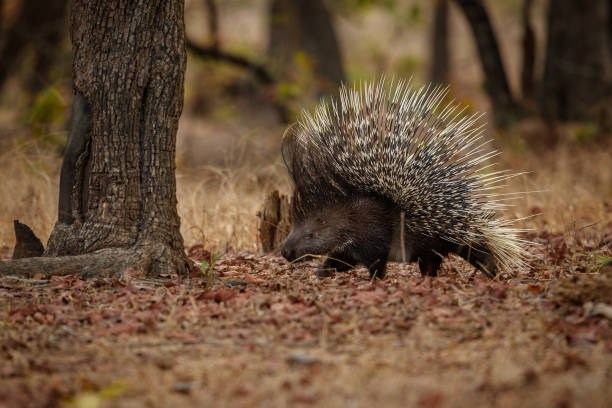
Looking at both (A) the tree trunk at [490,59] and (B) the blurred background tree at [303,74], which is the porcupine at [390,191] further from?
(A) the tree trunk at [490,59]

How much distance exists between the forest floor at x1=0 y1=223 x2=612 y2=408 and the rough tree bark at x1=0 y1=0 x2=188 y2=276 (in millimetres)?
316

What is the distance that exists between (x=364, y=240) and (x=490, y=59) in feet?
26.6

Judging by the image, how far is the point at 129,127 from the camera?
4.59 metres

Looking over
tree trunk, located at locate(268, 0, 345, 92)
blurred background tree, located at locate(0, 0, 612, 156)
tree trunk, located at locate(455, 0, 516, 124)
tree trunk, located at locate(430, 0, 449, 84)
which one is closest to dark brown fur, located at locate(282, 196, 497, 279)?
blurred background tree, located at locate(0, 0, 612, 156)

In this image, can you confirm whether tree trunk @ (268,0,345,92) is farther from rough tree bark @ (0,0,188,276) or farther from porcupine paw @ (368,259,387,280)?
rough tree bark @ (0,0,188,276)

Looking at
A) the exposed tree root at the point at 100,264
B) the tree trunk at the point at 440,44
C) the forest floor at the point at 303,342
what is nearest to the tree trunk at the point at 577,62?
the tree trunk at the point at 440,44

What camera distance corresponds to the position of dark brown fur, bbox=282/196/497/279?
17.2 ft

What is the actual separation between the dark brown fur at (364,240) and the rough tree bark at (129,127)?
114 cm

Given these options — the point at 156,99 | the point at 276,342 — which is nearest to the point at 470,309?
the point at 276,342

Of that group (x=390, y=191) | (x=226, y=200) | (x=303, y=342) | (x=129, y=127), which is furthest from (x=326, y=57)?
(x=303, y=342)

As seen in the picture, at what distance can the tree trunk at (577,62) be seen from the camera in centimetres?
1275

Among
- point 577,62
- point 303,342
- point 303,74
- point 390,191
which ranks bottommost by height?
point 303,342

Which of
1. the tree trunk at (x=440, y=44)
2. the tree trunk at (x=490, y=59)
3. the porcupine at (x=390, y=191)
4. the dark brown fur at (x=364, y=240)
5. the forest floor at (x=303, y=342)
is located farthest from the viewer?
the tree trunk at (x=440, y=44)

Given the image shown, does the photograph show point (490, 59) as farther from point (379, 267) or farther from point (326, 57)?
point (379, 267)
